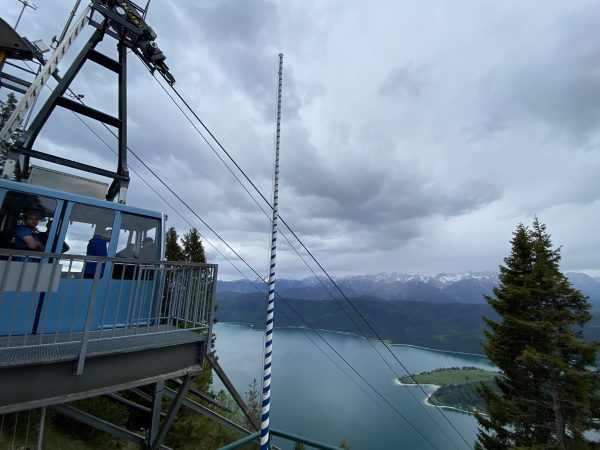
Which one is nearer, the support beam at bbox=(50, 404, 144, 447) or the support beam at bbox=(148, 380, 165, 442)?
the support beam at bbox=(50, 404, 144, 447)

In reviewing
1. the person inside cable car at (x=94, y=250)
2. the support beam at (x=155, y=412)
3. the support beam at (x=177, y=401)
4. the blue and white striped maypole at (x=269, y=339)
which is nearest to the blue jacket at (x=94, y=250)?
the person inside cable car at (x=94, y=250)

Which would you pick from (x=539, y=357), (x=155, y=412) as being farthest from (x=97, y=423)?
(x=539, y=357)

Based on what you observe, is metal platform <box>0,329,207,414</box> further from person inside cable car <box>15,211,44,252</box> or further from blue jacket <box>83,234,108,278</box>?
person inside cable car <box>15,211,44,252</box>

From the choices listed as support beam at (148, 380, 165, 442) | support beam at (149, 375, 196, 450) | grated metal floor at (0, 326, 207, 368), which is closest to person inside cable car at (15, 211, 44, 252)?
grated metal floor at (0, 326, 207, 368)

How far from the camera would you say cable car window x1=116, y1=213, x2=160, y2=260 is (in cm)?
668

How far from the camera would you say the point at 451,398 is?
96.9 m

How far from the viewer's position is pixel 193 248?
87.2 ft

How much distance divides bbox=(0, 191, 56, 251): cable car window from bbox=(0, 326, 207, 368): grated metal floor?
1.57 m

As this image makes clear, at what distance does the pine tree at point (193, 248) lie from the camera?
2595 cm

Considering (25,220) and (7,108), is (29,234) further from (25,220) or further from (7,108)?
(7,108)

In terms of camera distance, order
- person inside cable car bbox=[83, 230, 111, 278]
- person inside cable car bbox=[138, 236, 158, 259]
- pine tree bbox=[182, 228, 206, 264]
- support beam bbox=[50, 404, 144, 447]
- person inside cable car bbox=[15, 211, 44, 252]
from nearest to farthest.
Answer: person inside cable car bbox=[15, 211, 44, 252] < person inside cable car bbox=[83, 230, 111, 278] < support beam bbox=[50, 404, 144, 447] < person inside cable car bbox=[138, 236, 158, 259] < pine tree bbox=[182, 228, 206, 264]

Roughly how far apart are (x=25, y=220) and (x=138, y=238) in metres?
1.95

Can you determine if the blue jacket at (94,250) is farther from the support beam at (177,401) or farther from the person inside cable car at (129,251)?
the support beam at (177,401)

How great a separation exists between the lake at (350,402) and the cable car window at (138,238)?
41.7 meters
